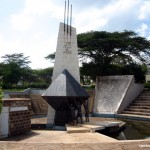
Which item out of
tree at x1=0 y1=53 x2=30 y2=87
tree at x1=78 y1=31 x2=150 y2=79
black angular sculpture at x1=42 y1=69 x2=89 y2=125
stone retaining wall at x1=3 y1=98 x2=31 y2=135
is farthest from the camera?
tree at x1=0 y1=53 x2=30 y2=87

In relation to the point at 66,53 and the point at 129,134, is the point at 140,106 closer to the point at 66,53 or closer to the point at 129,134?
the point at 129,134

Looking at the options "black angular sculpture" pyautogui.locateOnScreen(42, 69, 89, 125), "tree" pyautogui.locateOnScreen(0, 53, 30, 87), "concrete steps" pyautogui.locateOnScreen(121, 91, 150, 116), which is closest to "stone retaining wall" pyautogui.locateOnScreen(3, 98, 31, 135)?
"black angular sculpture" pyautogui.locateOnScreen(42, 69, 89, 125)

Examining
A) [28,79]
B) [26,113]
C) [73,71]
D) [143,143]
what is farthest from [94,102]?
[28,79]

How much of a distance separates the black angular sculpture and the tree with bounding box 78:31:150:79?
13.1 m

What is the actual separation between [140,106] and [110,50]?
822cm

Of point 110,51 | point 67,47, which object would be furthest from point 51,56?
point 67,47

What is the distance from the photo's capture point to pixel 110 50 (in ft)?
95.2

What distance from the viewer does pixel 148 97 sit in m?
24.7

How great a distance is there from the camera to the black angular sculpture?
47.0ft

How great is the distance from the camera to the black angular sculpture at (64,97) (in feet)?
47.0

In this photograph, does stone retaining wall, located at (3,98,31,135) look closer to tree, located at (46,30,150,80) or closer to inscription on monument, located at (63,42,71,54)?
inscription on monument, located at (63,42,71,54)

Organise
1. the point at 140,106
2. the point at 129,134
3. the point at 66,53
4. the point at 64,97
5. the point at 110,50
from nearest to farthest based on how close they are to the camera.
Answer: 1. the point at 129,134
2. the point at 64,97
3. the point at 66,53
4. the point at 140,106
5. the point at 110,50

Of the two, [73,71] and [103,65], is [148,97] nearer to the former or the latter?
[103,65]

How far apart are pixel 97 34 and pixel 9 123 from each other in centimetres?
1971
